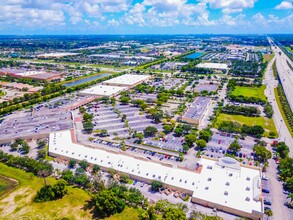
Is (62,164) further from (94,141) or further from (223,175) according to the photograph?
(223,175)

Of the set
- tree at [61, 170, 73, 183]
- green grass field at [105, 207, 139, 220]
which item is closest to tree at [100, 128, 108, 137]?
tree at [61, 170, 73, 183]

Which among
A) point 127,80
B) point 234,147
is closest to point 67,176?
point 234,147

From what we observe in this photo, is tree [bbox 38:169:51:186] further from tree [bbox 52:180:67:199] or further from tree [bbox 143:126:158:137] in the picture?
tree [bbox 143:126:158:137]

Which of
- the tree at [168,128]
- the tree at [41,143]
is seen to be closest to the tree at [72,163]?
the tree at [41,143]

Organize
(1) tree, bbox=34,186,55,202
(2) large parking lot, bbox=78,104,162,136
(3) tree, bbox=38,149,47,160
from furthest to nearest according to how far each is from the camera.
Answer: (2) large parking lot, bbox=78,104,162,136 → (3) tree, bbox=38,149,47,160 → (1) tree, bbox=34,186,55,202

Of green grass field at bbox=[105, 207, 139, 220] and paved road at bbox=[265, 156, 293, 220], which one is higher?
paved road at bbox=[265, 156, 293, 220]

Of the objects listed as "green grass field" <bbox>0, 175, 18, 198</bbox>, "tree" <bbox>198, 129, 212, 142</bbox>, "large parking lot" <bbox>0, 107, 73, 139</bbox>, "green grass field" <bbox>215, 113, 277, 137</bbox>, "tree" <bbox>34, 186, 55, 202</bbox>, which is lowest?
"green grass field" <bbox>0, 175, 18, 198</bbox>

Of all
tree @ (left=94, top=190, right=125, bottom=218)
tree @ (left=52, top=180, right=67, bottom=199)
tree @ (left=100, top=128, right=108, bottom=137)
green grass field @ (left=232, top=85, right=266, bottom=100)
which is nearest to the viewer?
tree @ (left=94, top=190, right=125, bottom=218)
